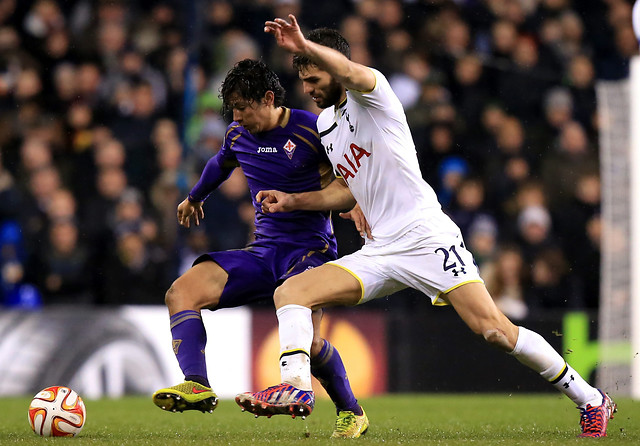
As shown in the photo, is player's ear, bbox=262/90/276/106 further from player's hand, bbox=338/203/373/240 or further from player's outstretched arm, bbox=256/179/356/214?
player's hand, bbox=338/203/373/240

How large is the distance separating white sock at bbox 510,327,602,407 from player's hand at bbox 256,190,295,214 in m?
1.36

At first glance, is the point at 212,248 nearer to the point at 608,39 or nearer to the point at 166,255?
the point at 166,255

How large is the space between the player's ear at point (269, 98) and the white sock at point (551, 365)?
1.82 m

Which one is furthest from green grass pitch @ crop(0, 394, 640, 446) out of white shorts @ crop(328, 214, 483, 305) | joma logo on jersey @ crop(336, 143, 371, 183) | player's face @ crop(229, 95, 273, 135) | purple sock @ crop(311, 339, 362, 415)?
player's face @ crop(229, 95, 273, 135)

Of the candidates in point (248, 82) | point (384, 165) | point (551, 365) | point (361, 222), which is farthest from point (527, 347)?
point (248, 82)

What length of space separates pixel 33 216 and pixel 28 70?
6.96 ft

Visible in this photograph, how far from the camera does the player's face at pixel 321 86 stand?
530 cm

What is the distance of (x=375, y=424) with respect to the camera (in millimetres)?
6797

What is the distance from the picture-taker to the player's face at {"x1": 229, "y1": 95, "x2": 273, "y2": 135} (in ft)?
18.7

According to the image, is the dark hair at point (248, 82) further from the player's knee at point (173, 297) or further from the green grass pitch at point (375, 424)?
the green grass pitch at point (375, 424)

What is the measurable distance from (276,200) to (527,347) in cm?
150

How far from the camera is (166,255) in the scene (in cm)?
A: 1020

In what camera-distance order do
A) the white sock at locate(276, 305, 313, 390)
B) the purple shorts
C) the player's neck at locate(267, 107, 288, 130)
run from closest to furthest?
the white sock at locate(276, 305, 313, 390), the purple shorts, the player's neck at locate(267, 107, 288, 130)

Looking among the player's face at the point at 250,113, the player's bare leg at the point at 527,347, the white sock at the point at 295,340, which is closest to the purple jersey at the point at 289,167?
the player's face at the point at 250,113
